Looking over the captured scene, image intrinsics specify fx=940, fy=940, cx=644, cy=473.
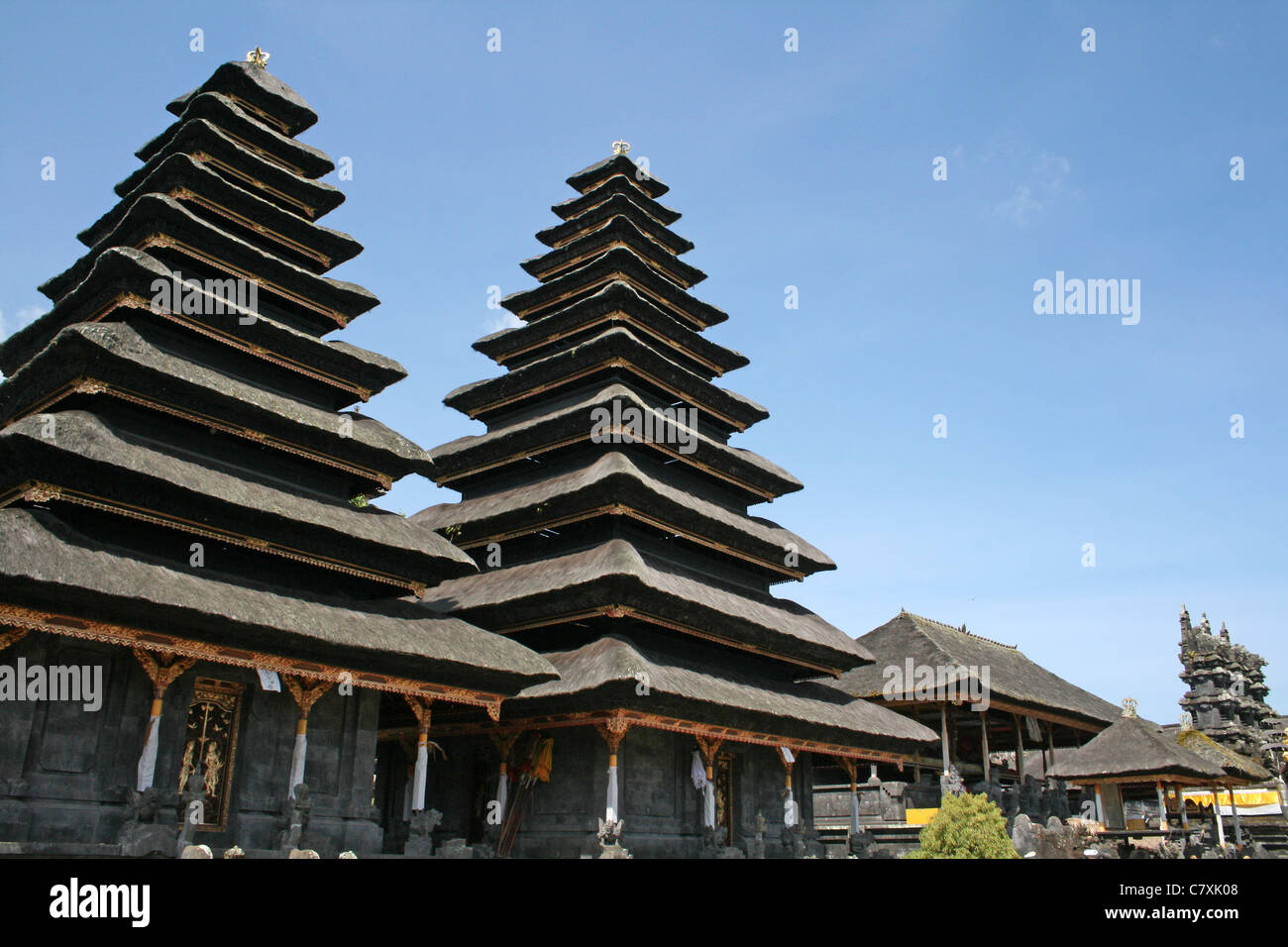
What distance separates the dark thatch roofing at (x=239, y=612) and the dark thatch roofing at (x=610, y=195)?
1841 cm

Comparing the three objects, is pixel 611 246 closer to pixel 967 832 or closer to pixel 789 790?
pixel 789 790

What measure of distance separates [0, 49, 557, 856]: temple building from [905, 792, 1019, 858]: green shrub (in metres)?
8.50

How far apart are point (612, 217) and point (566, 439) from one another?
9.43 meters

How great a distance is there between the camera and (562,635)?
23.8 m

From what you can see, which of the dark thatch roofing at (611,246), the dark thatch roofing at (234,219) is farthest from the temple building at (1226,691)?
the dark thatch roofing at (234,219)

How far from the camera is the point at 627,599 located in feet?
71.6

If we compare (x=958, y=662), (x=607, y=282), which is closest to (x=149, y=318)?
(x=607, y=282)

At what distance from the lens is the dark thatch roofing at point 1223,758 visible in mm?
38031

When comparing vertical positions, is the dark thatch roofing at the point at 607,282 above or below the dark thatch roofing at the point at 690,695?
above

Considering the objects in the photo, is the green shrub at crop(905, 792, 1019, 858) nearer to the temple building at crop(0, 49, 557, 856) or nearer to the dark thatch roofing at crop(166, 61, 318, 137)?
the temple building at crop(0, 49, 557, 856)

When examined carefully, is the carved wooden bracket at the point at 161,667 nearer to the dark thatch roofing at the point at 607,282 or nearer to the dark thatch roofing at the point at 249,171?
the dark thatch roofing at the point at 249,171

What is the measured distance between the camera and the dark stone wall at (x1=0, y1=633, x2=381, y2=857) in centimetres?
1451

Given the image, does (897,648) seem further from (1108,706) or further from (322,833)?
(322,833)
